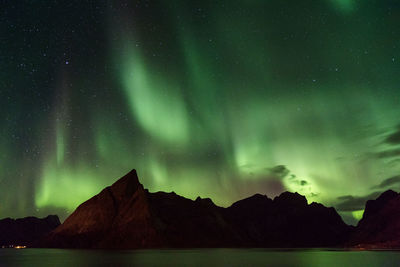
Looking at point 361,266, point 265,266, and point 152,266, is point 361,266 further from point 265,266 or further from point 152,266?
point 152,266

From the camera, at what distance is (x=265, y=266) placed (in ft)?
306

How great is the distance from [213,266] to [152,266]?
1559cm

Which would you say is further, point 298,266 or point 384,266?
point 384,266

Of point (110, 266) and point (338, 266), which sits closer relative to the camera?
point (110, 266)

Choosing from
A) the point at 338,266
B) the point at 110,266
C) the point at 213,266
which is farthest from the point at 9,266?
the point at 338,266

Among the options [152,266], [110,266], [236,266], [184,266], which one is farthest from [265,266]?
[110,266]

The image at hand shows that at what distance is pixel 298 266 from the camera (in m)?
93.0

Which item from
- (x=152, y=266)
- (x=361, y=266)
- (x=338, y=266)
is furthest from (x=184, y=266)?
(x=361, y=266)

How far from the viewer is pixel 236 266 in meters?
93.1

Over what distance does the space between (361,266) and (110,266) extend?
210 ft

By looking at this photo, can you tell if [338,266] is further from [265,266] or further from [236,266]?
[236,266]

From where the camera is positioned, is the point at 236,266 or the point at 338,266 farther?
the point at 338,266

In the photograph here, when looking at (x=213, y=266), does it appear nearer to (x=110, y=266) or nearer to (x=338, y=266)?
(x=110, y=266)

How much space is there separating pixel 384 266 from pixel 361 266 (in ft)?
18.0
